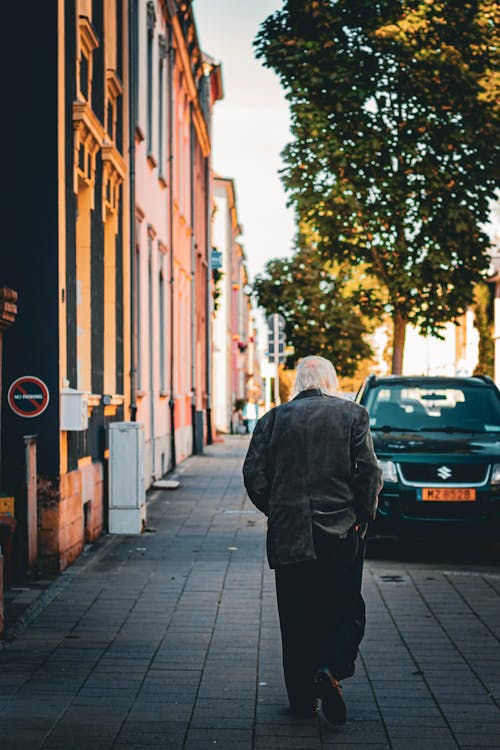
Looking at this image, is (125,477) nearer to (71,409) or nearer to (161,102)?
(71,409)

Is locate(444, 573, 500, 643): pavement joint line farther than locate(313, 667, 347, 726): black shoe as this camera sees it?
Yes

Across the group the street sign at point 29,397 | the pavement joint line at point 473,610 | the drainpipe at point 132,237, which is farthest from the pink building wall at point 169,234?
the pavement joint line at point 473,610

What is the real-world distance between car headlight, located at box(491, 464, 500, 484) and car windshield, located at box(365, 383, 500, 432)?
40.8 inches

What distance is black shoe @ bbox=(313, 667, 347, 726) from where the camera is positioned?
6.21 metres

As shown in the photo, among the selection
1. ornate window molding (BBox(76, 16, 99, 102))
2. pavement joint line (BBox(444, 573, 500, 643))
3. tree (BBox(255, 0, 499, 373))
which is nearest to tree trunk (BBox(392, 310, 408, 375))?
tree (BBox(255, 0, 499, 373))

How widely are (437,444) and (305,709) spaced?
6.63 m

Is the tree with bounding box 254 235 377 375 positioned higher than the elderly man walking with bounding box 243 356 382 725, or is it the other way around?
A: the tree with bounding box 254 235 377 375

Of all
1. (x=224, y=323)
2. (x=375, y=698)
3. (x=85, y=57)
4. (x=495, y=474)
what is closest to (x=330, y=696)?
(x=375, y=698)

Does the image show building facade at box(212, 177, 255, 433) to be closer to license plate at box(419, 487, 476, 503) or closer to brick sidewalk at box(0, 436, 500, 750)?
license plate at box(419, 487, 476, 503)

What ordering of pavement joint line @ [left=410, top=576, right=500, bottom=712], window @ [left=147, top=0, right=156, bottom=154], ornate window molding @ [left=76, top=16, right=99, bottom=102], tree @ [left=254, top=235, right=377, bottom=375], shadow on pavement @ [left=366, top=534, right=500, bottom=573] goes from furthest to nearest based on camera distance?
tree @ [left=254, top=235, right=377, bottom=375]
window @ [left=147, top=0, right=156, bottom=154]
ornate window molding @ [left=76, top=16, right=99, bottom=102]
shadow on pavement @ [left=366, top=534, right=500, bottom=573]
pavement joint line @ [left=410, top=576, right=500, bottom=712]

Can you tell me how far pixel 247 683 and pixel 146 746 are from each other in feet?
4.61

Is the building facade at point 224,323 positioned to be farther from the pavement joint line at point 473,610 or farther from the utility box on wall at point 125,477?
the pavement joint line at point 473,610

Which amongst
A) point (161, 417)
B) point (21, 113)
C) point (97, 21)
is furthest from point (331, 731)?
point (161, 417)

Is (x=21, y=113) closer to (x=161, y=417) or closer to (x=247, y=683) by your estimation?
(x=247, y=683)
